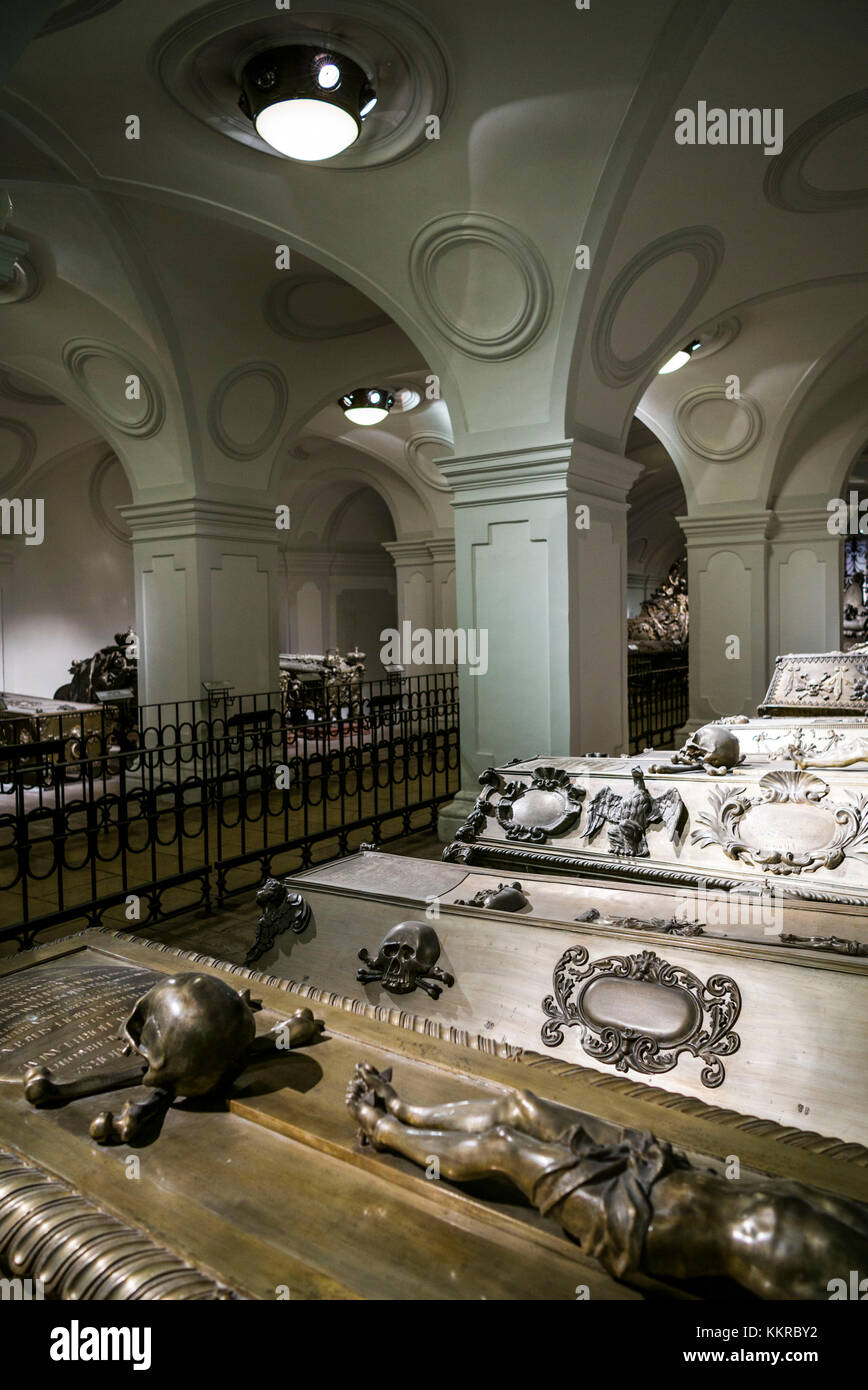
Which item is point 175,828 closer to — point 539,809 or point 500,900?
point 539,809

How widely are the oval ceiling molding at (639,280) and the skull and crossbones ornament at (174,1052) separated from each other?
5.68m

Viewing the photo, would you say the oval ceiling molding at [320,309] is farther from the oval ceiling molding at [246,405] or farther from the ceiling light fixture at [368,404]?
the ceiling light fixture at [368,404]

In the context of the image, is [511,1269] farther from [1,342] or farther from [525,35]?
[1,342]

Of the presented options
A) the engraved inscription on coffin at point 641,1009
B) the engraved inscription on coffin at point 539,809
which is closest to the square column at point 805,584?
the engraved inscription on coffin at point 539,809

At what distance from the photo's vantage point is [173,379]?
7.64m

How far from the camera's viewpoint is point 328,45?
14.1 feet

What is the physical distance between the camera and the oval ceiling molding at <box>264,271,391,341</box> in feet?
24.3

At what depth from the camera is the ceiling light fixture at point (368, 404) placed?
10.0m

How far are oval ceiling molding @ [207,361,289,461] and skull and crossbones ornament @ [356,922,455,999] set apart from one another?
671 centimetres

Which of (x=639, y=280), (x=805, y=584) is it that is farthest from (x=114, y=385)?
(x=805, y=584)

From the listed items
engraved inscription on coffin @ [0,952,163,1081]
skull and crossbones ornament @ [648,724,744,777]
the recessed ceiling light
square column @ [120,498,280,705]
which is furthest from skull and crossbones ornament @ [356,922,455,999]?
the recessed ceiling light

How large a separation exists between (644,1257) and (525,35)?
5.31 metres

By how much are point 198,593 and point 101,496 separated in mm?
7563

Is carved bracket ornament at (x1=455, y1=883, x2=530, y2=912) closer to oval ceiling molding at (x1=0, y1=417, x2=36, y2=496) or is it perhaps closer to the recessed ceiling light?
the recessed ceiling light
